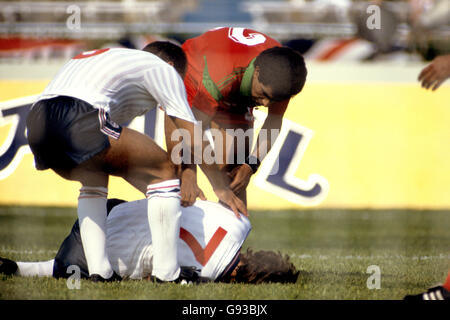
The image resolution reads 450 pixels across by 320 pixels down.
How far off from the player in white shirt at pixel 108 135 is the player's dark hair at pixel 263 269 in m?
0.42

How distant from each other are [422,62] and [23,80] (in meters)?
4.85

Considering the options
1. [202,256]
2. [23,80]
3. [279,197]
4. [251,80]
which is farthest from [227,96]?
[23,80]

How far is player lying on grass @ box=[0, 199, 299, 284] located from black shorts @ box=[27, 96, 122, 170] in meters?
0.59

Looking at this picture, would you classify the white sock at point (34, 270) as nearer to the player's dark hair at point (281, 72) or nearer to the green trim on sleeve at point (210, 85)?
the green trim on sleeve at point (210, 85)

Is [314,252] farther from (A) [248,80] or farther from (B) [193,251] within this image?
(B) [193,251]

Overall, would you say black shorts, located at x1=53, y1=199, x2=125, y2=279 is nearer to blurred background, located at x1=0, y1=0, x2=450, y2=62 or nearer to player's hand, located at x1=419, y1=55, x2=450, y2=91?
player's hand, located at x1=419, y1=55, x2=450, y2=91

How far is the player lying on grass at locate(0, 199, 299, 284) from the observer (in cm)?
398

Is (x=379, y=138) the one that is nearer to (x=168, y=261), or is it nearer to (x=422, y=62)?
(x=422, y=62)

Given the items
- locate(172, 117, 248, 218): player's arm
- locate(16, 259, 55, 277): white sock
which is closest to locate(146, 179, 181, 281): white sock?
locate(172, 117, 248, 218): player's arm

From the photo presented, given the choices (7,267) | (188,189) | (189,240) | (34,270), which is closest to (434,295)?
(189,240)

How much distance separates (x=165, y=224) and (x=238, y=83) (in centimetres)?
136

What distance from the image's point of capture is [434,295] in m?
3.47

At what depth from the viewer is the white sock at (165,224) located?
376 cm
